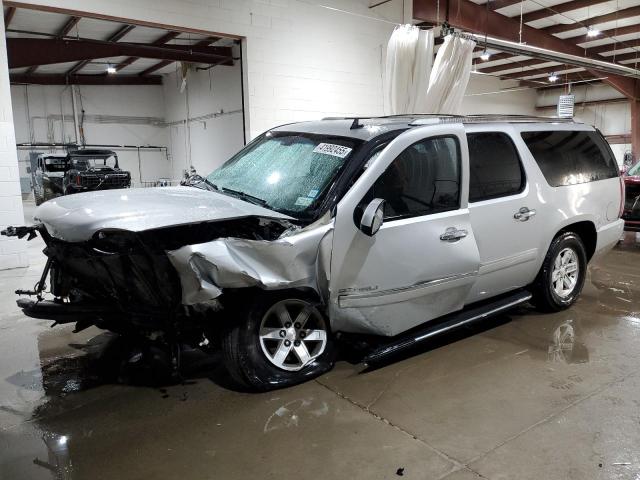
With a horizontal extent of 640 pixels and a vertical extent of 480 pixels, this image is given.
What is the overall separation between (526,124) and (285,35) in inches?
211

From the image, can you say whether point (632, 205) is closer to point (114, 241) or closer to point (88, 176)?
point (114, 241)

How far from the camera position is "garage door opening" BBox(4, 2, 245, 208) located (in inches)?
468

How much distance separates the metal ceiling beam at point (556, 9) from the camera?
1014 centimetres

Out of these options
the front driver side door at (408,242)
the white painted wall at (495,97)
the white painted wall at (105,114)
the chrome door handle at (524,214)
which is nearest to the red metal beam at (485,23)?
the white painted wall at (495,97)

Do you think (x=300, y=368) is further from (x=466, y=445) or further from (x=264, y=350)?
(x=466, y=445)

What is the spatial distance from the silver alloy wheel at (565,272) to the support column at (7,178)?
6.39 m

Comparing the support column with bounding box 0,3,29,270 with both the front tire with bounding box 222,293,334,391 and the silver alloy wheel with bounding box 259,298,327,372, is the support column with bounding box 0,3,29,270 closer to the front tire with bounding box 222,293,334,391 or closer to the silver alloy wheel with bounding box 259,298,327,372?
the front tire with bounding box 222,293,334,391

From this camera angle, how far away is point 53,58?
11969mm

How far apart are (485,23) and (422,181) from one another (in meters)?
8.96

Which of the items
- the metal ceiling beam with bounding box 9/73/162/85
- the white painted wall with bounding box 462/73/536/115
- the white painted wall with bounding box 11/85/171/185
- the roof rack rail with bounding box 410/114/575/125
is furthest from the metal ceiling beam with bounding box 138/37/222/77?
the white painted wall with bounding box 462/73/536/115

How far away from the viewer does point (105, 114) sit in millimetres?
20094

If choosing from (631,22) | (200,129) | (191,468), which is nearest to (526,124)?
(191,468)

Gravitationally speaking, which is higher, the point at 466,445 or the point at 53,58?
the point at 53,58

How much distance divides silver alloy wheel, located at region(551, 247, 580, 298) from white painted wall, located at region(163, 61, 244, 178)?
1191 centimetres
